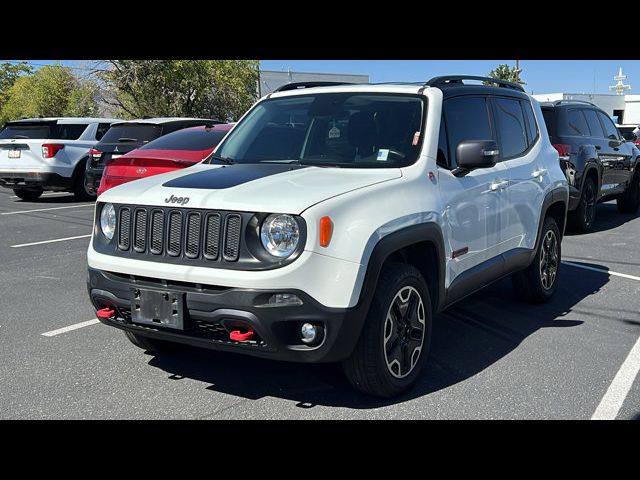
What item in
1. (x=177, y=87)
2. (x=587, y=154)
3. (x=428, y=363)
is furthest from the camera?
(x=177, y=87)

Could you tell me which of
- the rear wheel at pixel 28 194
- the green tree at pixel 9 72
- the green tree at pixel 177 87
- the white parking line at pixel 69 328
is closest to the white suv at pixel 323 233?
the white parking line at pixel 69 328

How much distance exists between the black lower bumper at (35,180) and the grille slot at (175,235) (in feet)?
37.4

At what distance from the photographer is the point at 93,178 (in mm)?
11805

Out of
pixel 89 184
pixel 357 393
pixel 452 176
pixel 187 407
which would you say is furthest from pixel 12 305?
pixel 89 184

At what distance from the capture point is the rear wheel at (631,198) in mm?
12344

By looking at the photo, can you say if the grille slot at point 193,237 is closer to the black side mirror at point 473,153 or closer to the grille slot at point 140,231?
the grille slot at point 140,231

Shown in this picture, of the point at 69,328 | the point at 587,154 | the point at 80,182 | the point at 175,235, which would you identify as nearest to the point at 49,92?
the point at 80,182

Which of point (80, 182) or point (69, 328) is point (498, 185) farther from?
point (80, 182)

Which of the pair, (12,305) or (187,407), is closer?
(187,407)

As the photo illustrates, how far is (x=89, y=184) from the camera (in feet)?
39.1

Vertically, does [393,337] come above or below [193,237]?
below

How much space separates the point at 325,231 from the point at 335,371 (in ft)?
4.46
